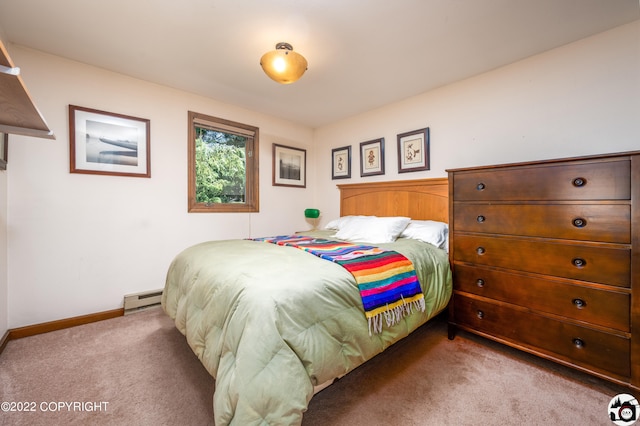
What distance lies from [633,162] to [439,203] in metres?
1.39

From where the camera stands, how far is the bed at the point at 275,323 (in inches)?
36.2

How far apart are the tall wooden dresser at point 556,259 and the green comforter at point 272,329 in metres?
0.62

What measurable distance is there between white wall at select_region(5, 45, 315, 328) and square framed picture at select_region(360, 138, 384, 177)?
75.3 inches

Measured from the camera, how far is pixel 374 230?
2434 millimetres

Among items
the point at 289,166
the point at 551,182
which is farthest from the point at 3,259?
the point at 551,182

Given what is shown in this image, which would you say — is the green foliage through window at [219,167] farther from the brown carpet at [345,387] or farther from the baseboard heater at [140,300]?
the brown carpet at [345,387]

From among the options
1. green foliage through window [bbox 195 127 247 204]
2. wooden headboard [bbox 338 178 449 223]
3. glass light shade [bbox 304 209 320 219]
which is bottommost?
glass light shade [bbox 304 209 320 219]

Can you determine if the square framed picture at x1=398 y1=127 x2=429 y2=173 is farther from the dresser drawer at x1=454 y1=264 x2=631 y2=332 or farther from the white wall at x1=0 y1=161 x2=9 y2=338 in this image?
the white wall at x1=0 y1=161 x2=9 y2=338

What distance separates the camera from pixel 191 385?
4.76 feet

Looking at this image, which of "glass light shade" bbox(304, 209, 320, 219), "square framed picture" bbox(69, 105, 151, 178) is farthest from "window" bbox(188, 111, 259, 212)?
"glass light shade" bbox(304, 209, 320, 219)

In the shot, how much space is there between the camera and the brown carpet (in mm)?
1238

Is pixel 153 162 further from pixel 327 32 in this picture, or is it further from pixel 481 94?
pixel 481 94

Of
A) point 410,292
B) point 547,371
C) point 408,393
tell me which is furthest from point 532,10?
point 408,393

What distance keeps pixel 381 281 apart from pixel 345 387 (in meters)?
0.66
